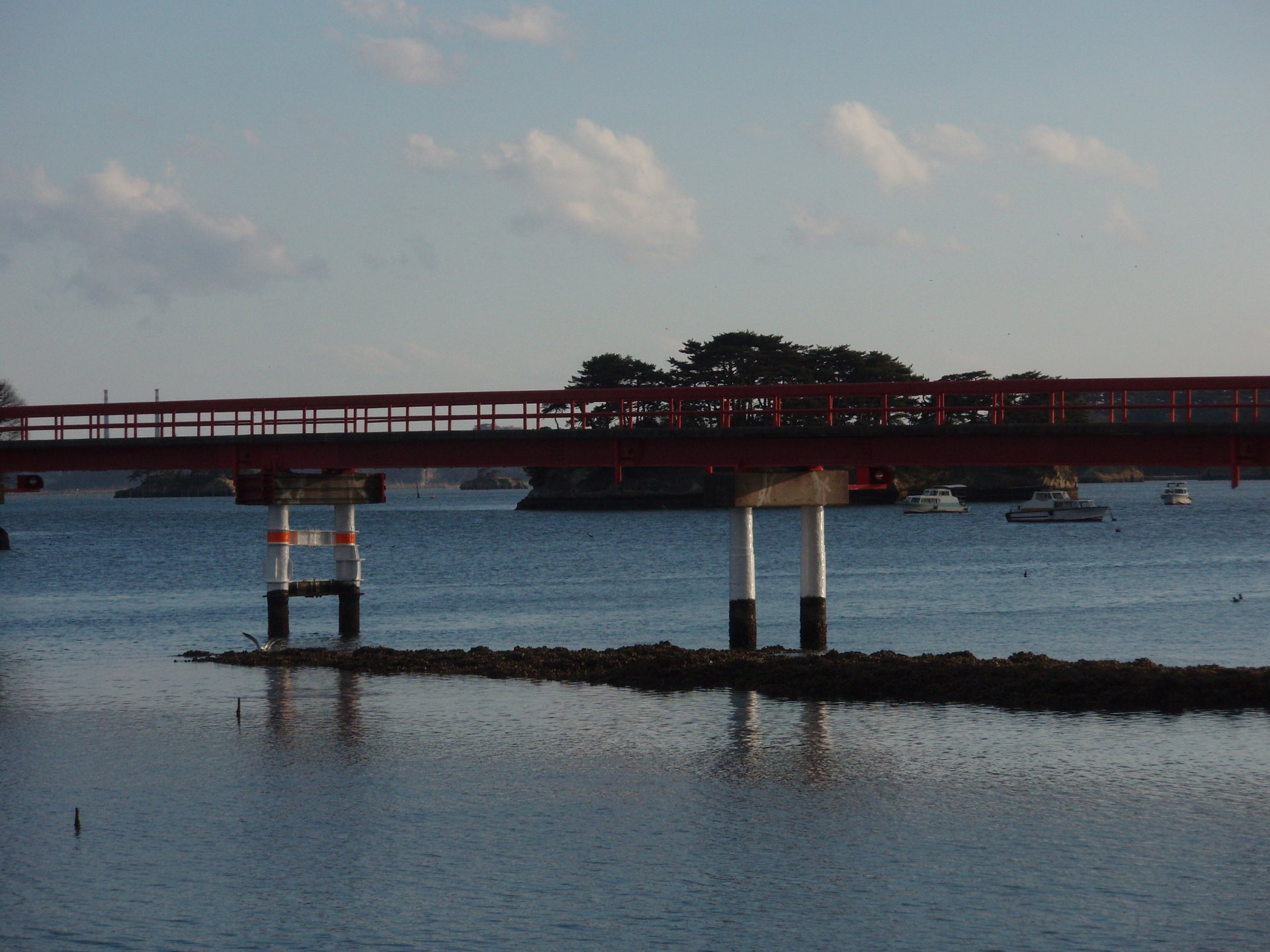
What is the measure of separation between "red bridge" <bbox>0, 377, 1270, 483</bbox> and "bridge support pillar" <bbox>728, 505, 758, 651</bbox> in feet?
5.92

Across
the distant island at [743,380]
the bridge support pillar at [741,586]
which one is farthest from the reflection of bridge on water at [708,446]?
the distant island at [743,380]

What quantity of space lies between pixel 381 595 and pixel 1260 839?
54.4 m

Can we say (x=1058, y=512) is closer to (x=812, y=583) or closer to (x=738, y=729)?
(x=812, y=583)

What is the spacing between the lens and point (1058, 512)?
144625 millimetres

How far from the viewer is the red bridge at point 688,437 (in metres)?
35.6

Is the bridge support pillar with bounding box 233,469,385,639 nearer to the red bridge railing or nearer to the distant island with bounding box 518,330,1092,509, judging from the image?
the red bridge railing

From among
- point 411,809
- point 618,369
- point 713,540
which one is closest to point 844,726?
point 411,809

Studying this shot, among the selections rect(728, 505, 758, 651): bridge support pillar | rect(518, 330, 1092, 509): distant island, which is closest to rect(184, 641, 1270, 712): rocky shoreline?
rect(728, 505, 758, 651): bridge support pillar

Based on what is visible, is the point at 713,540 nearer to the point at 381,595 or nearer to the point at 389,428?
the point at 381,595

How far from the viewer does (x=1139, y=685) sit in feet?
100.0

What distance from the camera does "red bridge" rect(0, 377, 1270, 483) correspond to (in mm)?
35594

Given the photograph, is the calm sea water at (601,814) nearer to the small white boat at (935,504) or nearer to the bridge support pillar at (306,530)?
the bridge support pillar at (306,530)

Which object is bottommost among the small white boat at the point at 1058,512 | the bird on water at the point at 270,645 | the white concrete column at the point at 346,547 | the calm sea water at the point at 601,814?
the calm sea water at the point at 601,814

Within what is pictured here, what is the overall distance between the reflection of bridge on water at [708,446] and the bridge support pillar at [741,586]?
1.5 inches
